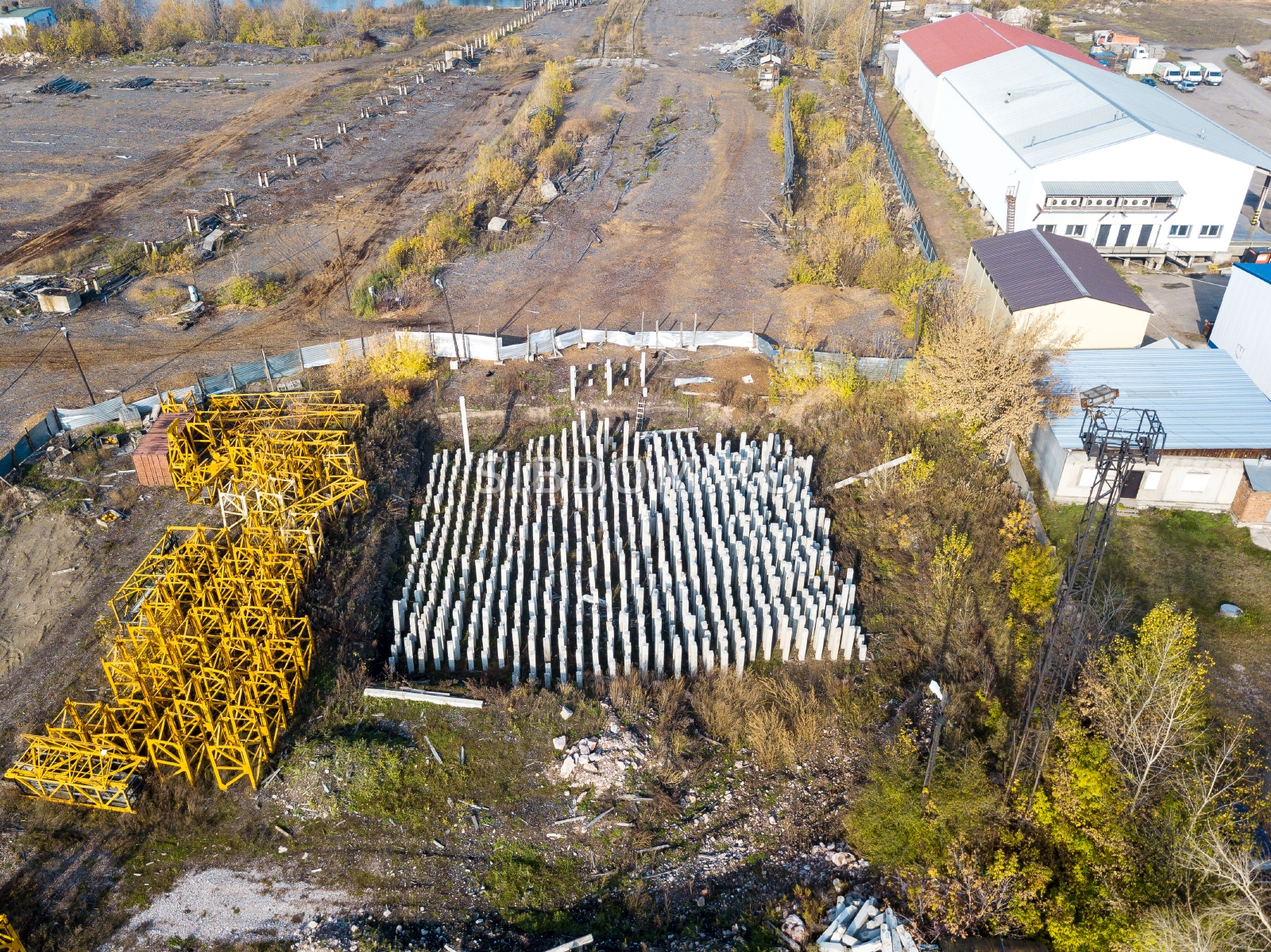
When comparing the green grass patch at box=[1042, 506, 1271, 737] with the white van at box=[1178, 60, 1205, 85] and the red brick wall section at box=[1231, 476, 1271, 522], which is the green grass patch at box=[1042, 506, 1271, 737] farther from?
the white van at box=[1178, 60, 1205, 85]

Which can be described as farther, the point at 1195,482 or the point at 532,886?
the point at 1195,482

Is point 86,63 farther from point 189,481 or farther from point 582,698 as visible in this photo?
point 582,698

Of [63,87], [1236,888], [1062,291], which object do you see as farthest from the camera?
[63,87]

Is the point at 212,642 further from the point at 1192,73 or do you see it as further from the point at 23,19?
the point at 23,19

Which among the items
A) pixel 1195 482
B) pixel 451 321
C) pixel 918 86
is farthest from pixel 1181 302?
pixel 451 321

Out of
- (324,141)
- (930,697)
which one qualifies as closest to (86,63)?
(324,141)

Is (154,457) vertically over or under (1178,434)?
under

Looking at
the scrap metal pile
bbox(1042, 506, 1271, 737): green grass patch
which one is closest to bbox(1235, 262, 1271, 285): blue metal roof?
bbox(1042, 506, 1271, 737): green grass patch
